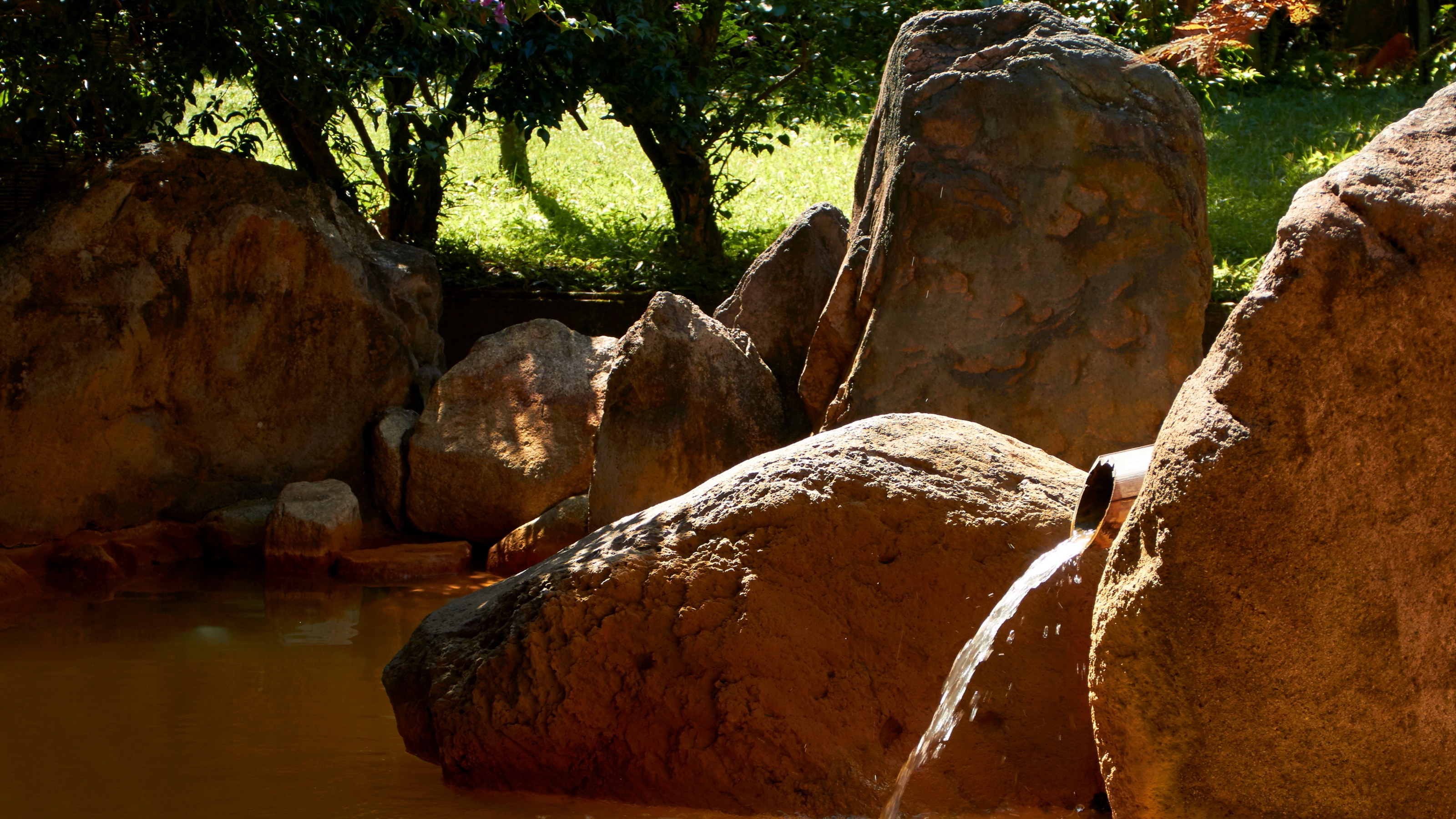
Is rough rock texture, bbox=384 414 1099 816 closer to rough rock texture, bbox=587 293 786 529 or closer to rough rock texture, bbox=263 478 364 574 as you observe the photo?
rough rock texture, bbox=587 293 786 529

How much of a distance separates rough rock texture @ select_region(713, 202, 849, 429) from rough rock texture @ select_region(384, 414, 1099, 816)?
319 cm

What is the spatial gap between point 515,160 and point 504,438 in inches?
239

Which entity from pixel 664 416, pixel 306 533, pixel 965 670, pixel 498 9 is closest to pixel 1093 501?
pixel 965 670

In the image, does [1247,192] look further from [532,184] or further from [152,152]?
[152,152]

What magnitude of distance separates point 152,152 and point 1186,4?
6407 mm

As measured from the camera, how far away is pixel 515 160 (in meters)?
13.0

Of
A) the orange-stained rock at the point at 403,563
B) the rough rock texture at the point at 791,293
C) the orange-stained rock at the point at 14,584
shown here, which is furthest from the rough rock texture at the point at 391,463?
the rough rock texture at the point at 791,293

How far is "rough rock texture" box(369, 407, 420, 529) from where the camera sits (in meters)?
7.82

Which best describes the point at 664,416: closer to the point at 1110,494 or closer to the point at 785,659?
the point at 785,659

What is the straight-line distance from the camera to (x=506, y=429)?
7648mm

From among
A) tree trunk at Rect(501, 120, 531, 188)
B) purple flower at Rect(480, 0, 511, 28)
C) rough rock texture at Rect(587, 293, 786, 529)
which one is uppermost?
purple flower at Rect(480, 0, 511, 28)

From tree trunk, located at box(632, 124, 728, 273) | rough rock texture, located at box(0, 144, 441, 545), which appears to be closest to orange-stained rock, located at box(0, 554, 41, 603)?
rough rock texture, located at box(0, 144, 441, 545)

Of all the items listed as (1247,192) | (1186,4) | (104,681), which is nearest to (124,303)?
(104,681)

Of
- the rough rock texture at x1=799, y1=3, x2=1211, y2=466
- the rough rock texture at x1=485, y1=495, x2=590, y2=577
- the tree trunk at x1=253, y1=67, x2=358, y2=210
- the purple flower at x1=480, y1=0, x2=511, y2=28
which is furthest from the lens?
the tree trunk at x1=253, y1=67, x2=358, y2=210
